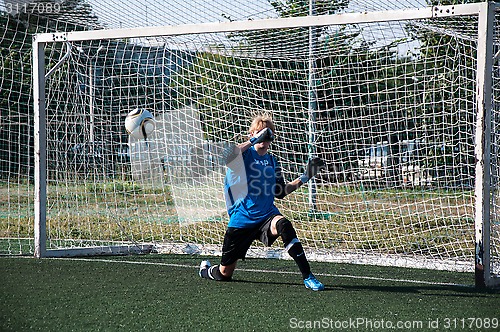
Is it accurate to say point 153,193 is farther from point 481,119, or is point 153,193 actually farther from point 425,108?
point 481,119

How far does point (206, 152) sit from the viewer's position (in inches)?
383

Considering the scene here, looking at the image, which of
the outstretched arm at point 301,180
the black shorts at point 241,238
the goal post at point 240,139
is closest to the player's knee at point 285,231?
the black shorts at point 241,238

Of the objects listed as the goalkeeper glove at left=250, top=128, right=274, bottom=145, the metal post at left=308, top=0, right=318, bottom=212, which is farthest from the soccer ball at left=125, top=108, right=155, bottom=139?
the metal post at left=308, top=0, right=318, bottom=212

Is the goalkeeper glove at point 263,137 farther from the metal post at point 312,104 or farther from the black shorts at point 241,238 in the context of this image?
the metal post at point 312,104

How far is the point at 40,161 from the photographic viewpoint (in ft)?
27.0

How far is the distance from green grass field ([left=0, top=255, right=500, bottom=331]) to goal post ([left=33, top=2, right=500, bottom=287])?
1.13m

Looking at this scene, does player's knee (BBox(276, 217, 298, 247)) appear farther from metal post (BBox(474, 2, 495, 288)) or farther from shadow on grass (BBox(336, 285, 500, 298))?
metal post (BBox(474, 2, 495, 288))

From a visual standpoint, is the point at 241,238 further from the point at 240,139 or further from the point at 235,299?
the point at 240,139

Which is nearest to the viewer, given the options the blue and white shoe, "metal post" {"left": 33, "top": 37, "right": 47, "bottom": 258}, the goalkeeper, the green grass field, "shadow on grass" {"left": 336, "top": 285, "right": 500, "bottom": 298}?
the green grass field

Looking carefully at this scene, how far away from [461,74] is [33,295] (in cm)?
555

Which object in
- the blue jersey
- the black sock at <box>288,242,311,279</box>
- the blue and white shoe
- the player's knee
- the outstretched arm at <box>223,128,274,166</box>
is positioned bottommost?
the blue and white shoe

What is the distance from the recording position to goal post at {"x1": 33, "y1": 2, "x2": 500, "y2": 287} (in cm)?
865

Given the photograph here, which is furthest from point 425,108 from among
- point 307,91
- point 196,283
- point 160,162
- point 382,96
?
point 196,283

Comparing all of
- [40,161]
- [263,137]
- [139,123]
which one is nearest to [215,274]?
[263,137]
